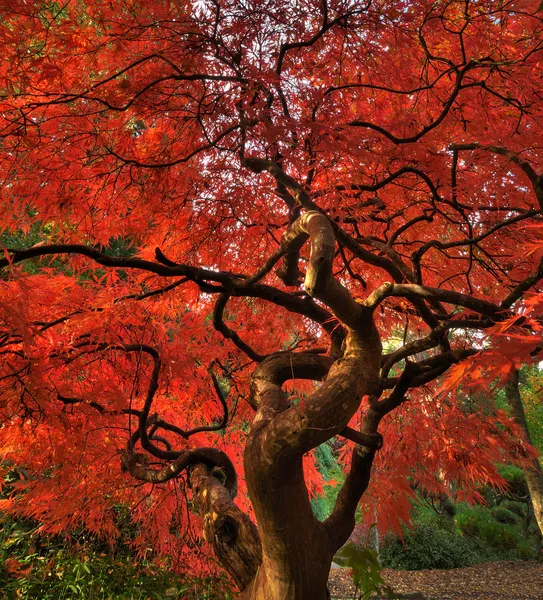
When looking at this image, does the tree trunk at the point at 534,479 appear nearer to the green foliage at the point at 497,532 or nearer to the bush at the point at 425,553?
the bush at the point at 425,553

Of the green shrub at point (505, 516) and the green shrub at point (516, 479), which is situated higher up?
the green shrub at point (516, 479)

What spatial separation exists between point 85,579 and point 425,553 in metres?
5.78

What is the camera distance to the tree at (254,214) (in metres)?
2.13

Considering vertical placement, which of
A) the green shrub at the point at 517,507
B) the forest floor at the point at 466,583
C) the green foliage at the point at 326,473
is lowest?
the forest floor at the point at 466,583

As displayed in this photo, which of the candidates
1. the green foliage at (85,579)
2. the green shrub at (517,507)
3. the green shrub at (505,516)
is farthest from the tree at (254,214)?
the green shrub at (517,507)

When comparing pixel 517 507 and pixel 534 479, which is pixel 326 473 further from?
pixel 534 479

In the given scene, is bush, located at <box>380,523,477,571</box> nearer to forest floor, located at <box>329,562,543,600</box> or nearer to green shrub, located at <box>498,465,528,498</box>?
forest floor, located at <box>329,562,543,600</box>

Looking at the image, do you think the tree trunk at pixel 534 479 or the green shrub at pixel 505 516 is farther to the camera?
the green shrub at pixel 505 516

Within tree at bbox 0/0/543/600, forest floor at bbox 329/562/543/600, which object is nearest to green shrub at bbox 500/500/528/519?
forest floor at bbox 329/562/543/600

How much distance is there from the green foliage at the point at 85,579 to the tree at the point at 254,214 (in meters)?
0.46

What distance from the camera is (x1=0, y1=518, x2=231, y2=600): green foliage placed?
3.10m

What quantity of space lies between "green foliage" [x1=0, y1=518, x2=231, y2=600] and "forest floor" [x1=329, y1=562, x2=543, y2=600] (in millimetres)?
3401

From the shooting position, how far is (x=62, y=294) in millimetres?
2576

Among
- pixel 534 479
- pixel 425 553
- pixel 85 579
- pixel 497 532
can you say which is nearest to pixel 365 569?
pixel 85 579
